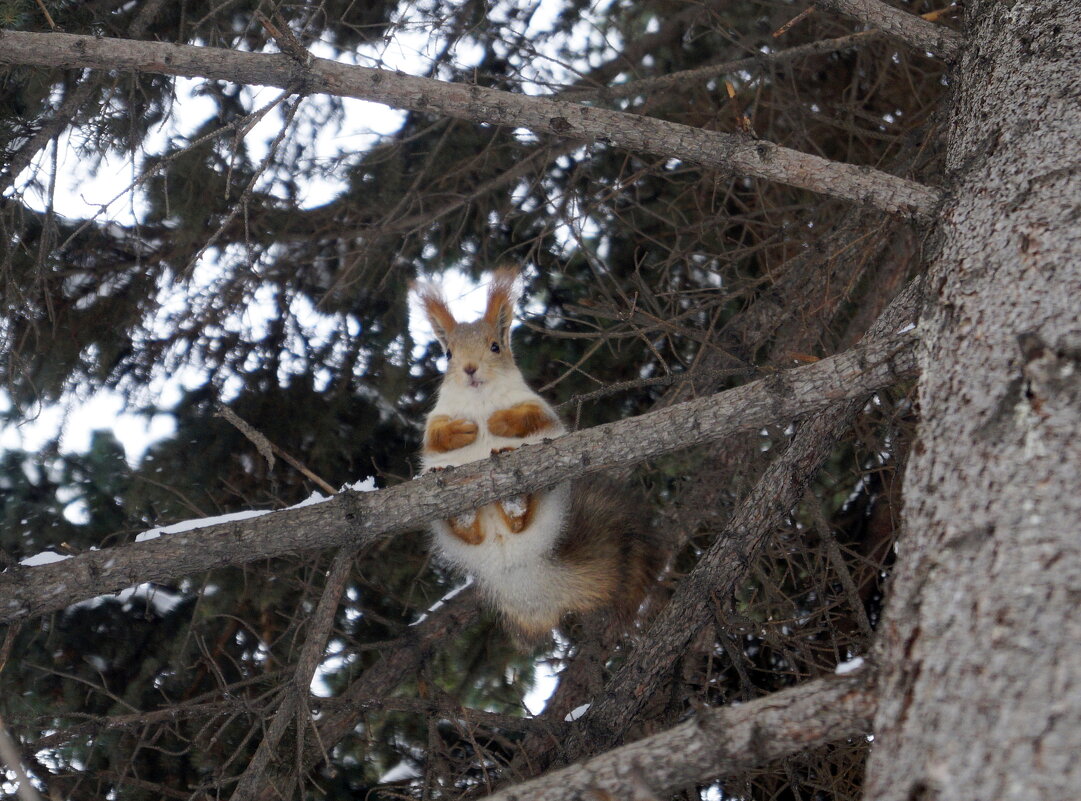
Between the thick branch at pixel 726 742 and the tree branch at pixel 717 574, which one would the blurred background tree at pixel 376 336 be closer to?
the tree branch at pixel 717 574

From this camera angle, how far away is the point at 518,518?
295 centimetres

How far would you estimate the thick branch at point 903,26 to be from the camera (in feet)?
8.36

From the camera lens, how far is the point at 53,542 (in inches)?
153

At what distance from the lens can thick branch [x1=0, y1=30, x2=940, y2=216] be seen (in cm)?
241

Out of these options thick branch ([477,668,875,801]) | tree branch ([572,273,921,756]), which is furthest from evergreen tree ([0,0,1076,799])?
thick branch ([477,668,875,801])

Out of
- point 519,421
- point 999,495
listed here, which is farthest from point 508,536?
point 999,495

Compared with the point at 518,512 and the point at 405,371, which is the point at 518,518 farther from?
the point at 405,371

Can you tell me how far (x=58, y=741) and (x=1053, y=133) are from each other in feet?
9.54

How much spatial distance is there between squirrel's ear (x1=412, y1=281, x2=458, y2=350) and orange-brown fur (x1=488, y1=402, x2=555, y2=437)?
0.39 m

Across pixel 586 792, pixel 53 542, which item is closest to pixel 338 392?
pixel 53 542

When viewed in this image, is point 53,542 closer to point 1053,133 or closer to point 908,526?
point 908,526

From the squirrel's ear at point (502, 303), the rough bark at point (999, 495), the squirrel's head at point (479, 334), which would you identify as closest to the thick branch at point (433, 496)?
the rough bark at point (999, 495)

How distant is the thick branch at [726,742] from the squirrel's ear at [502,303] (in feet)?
5.85

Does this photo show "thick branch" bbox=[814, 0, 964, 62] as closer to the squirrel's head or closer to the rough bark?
the rough bark
